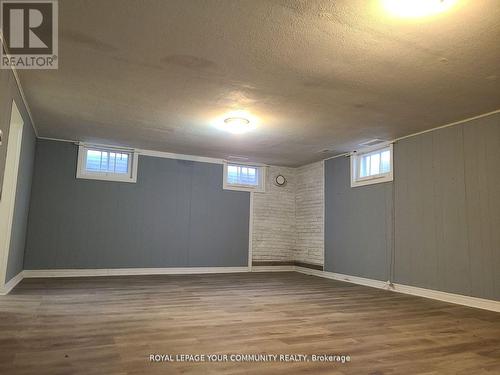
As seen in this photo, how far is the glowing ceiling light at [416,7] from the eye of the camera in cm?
242

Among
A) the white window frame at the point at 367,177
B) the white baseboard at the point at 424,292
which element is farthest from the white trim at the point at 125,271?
the white window frame at the point at 367,177

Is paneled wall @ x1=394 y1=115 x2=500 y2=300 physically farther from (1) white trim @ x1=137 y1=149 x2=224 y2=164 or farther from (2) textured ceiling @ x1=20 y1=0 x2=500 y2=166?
(1) white trim @ x1=137 y1=149 x2=224 y2=164

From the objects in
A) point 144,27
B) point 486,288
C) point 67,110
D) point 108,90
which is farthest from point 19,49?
point 486,288

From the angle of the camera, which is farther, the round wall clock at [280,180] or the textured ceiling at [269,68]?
the round wall clock at [280,180]

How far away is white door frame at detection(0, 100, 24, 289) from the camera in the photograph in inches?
181

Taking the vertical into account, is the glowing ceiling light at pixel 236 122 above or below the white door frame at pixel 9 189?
above

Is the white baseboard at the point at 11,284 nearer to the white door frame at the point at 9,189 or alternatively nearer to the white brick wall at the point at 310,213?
the white door frame at the point at 9,189

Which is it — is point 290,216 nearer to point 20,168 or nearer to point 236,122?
point 236,122

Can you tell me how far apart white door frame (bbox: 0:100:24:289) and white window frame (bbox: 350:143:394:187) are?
5651 mm

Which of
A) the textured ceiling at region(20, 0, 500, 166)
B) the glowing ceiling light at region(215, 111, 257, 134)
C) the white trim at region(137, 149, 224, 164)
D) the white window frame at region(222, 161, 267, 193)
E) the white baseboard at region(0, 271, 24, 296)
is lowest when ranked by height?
the white baseboard at region(0, 271, 24, 296)

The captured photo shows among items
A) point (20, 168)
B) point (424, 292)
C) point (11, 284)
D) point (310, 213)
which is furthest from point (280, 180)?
point (11, 284)

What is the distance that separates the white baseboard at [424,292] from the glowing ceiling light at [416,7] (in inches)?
145

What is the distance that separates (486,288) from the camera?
447 centimetres
